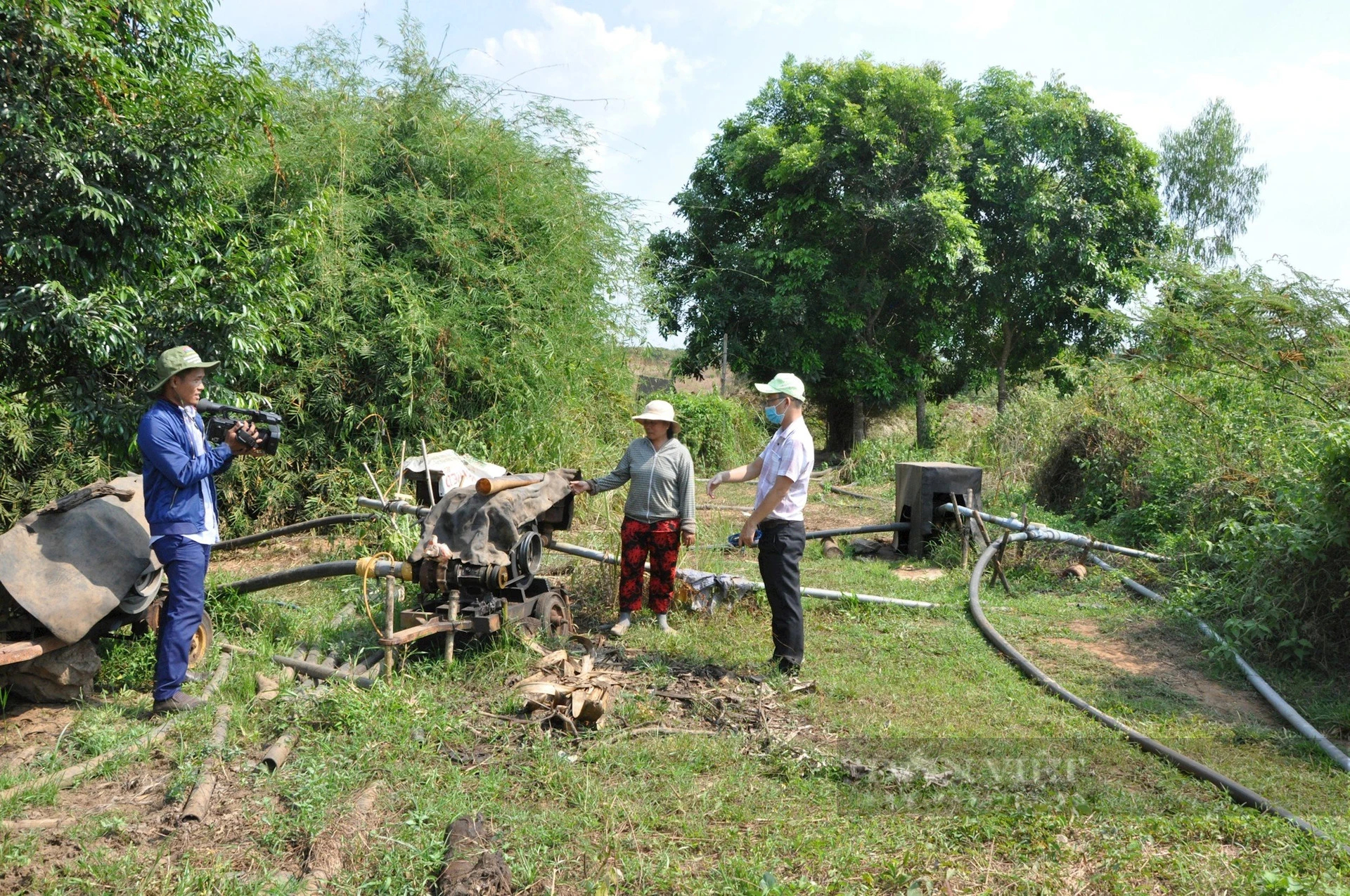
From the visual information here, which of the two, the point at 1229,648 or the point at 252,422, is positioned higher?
the point at 252,422

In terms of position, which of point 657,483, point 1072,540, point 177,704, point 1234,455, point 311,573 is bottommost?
point 177,704

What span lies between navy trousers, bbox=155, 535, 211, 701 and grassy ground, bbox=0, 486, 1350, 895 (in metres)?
0.25

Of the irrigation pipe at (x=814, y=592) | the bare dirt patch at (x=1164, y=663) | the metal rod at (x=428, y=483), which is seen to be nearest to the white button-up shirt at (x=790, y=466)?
the irrigation pipe at (x=814, y=592)

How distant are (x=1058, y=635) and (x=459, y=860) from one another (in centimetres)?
499

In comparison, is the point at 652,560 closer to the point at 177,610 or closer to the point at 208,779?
the point at 177,610

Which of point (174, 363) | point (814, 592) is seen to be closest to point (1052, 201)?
point (814, 592)

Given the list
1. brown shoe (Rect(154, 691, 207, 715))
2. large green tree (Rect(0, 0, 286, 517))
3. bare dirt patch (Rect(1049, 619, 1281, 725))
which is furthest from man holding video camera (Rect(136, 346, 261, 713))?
bare dirt patch (Rect(1049, 619, 1281, 725))

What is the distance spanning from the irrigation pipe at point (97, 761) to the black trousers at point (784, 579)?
315cm

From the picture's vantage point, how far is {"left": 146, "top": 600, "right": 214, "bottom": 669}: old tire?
534 cm

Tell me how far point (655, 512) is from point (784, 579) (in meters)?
1.22

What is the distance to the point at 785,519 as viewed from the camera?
5.52 m

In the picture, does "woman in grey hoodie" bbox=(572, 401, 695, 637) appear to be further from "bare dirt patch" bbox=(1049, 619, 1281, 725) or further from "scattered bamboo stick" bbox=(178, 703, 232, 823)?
"bare dirt patch" bbox=(1049, 619, 1281, 725)

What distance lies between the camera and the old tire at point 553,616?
5.91 m

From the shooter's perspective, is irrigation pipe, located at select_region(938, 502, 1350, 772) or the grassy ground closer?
the grassy ground
